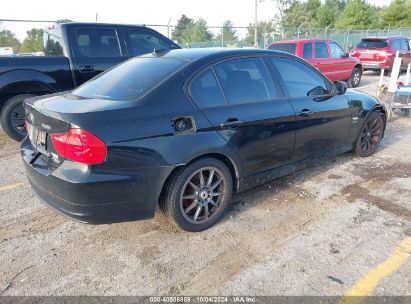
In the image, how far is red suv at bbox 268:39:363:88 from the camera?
33.8ft

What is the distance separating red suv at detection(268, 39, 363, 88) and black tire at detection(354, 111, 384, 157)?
5.12 meters

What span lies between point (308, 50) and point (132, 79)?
8.36m

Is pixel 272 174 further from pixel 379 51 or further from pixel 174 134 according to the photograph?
pixel 379 51

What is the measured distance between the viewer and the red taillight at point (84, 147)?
256cm

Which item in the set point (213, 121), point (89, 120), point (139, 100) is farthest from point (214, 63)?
point (89, 120)

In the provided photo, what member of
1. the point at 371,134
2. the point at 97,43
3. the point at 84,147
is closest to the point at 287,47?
the point at 371,134

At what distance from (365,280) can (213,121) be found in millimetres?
1744

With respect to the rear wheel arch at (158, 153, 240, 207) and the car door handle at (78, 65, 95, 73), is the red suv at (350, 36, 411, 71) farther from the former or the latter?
the rear wheel arch at (158, 153, 240, 207)

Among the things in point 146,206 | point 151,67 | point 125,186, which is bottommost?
point 146,206

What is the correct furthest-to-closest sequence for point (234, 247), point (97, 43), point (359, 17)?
point (359, 17)
point (97, 43)
point (234, 247)

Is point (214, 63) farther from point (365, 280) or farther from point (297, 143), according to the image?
point (365, 280)

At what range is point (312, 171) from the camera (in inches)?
187

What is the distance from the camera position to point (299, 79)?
414cm

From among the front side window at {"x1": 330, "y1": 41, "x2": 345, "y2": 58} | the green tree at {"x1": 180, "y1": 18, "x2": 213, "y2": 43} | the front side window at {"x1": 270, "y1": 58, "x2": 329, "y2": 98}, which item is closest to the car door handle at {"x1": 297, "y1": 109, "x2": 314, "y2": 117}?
the front side window at {"x1": 270, "y1": 58, "x2": 329, "y2": 98}
